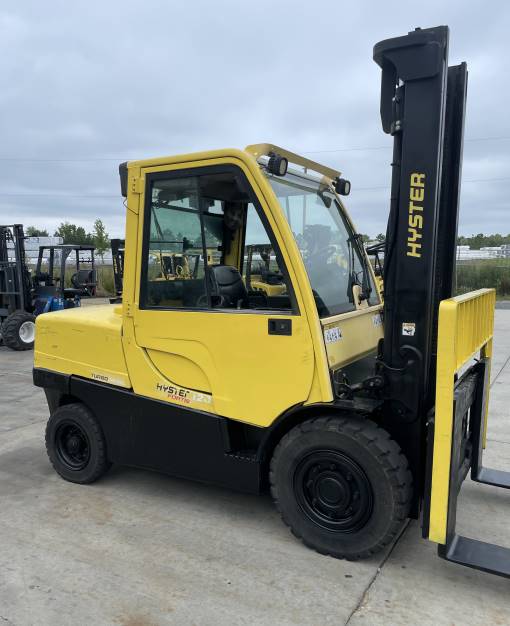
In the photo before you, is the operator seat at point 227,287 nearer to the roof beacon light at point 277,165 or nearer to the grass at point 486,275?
the roof beacon light at point 277,165

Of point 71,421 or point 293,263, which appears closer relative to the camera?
point 293,263

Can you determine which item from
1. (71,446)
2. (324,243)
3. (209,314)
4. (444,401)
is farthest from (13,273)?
(444,401)

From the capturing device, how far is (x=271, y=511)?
12.1ft

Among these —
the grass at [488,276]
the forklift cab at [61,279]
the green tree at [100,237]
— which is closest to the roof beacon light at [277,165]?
the forklift cab at [61,279]

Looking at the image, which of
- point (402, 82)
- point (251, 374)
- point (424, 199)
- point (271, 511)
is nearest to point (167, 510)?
point (271, 511)

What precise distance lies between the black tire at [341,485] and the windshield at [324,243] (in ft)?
2.34

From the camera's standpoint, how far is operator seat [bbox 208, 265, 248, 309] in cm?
338

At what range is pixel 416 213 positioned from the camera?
9.60ft

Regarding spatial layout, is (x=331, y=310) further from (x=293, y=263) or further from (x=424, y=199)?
(x=424, y=199)

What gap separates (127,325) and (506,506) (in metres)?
2.97

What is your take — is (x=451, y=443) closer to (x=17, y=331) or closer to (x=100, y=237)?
(x=17, y=331)

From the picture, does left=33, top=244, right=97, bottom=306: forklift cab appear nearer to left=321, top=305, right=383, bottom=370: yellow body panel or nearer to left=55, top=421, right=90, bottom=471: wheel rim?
left=55, top=421, right=90, bottom=471: wheel rim

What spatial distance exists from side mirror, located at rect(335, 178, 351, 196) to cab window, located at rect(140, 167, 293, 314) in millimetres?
788

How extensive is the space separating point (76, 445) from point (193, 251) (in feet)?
6.36
